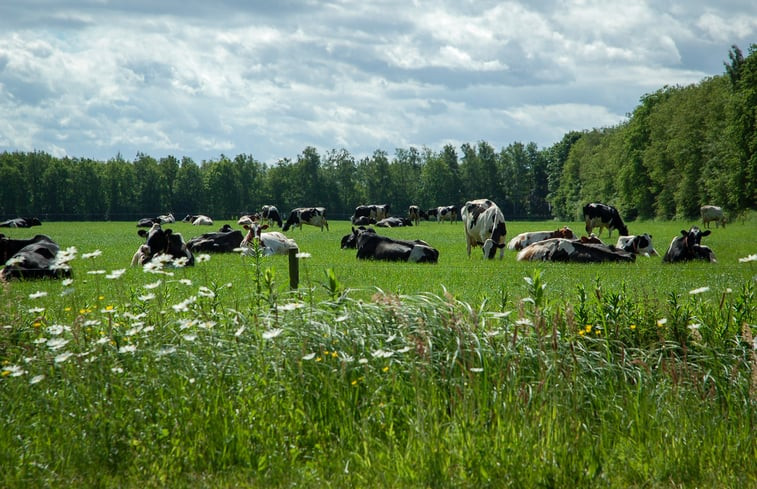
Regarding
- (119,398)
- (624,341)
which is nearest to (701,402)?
(624,341)

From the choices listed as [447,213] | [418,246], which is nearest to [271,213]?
[447,213]

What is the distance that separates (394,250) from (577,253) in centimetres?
562

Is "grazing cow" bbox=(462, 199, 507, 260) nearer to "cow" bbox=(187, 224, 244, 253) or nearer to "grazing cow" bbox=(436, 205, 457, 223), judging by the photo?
"cow" bbox=(187, 224, 244, 253)

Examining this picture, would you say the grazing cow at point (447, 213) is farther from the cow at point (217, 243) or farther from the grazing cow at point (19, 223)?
the cow at point (217, 243)

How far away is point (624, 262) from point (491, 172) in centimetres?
11957

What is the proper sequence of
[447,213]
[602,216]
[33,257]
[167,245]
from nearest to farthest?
[33,257]
[167,245]
[602,216]
[447,213]

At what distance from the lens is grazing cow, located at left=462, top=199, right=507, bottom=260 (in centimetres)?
2306

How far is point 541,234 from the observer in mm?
28047

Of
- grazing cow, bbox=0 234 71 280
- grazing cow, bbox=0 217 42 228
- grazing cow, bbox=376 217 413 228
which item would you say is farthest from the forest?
grazing cow, bbox=0 234 71 280

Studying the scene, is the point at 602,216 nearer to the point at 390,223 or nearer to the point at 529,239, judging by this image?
the point at 529,239

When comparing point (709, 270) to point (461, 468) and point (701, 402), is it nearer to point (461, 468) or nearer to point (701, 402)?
point (701, 402)

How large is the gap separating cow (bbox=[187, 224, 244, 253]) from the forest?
53019 millimetres

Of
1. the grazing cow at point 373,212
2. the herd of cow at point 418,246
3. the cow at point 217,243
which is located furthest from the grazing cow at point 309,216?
the cow at point 217,243

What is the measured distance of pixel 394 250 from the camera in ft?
75.8
